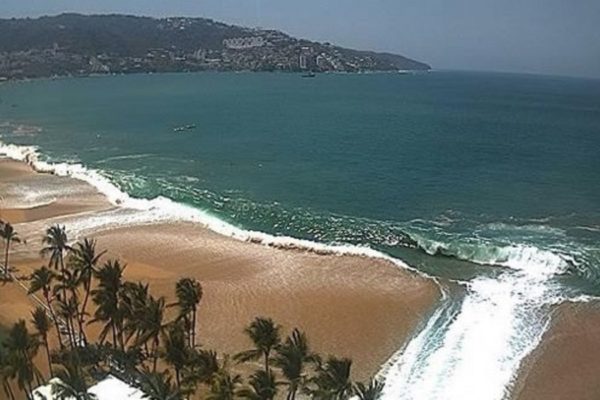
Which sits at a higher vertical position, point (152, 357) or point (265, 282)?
point (152, 357)

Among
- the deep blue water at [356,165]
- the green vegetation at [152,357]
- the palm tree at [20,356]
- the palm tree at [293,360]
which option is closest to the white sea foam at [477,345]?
the green vegetation at [152,357]

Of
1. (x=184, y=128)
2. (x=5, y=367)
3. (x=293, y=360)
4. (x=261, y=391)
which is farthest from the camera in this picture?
(x=184, y=128)

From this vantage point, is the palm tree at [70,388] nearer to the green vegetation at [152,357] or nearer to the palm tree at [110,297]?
the green vegetation at [152,357]

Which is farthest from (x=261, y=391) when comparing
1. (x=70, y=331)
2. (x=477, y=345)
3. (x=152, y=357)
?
(x=477, y=345)

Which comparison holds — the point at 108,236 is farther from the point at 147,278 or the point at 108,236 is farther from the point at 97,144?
the point at 97,144

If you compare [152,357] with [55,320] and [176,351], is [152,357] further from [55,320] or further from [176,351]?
[55,320]

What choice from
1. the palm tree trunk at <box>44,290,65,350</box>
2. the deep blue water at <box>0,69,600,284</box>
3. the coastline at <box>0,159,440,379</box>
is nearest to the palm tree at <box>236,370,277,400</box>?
the coastline at <box>0,159,440,379</box>

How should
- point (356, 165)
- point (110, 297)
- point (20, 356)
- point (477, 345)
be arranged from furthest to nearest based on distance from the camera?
point (356, 165) → point (477, 345) → point (110, 297) → point (20, 356)

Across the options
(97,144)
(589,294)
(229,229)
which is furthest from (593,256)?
(97,144)
